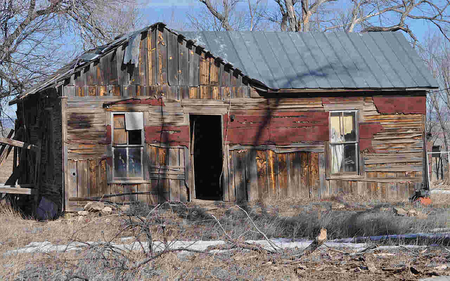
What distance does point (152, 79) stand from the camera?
40.4ft

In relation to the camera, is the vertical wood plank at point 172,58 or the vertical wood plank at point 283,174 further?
the vertical wood plank at point 283,174

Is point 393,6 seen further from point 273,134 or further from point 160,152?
point 160,152

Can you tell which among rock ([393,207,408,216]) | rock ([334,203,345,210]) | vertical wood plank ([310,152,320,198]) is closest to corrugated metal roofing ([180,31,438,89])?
vertical wood plank ([310,152,320,198])

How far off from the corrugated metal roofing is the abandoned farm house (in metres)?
0.05

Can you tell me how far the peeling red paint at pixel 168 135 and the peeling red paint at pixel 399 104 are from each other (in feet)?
16.5

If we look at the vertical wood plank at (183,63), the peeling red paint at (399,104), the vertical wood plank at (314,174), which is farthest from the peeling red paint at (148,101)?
the peeling red paint at (399,104)

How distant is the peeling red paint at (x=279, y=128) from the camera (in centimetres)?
1288

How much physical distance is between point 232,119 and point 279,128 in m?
1.25

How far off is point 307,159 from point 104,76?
536cm

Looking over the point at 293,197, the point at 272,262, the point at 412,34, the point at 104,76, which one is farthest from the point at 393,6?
the point at 272,262

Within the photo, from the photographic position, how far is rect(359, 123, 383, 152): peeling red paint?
13523 millimetres

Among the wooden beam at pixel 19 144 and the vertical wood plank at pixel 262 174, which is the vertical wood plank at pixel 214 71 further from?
the wooden beam at pixel 19 144

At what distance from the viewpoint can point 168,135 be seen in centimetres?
1240

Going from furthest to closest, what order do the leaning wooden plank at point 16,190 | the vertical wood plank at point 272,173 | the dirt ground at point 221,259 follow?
the vertical wood plank at point 272,173, the leaning wooden plank at point 16,190, the dirt ground at point 221,259
